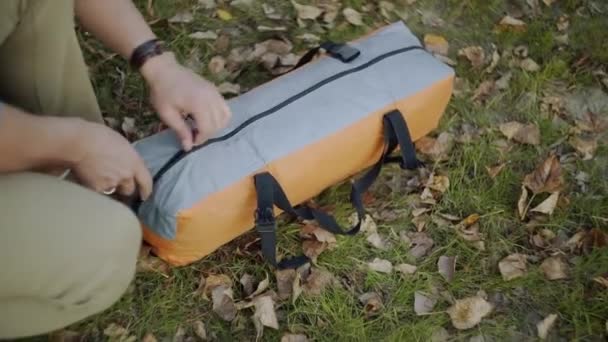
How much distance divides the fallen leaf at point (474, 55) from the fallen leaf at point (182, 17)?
1.01 m

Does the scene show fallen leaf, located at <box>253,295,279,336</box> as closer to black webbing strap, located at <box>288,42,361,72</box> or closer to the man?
the man

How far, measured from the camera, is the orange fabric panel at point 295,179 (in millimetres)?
1760

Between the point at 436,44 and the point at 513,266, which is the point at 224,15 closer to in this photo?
the point at 436,44

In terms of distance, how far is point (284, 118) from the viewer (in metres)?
1.86

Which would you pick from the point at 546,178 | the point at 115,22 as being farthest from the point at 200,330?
the point at 546,178

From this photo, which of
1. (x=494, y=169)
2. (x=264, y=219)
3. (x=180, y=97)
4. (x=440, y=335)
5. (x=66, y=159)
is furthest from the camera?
(x=494, y=169)

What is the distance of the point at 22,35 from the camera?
4.71 feet

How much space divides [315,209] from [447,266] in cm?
43

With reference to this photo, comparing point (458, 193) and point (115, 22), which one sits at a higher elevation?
point (115, 22)

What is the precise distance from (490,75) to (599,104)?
40 cm

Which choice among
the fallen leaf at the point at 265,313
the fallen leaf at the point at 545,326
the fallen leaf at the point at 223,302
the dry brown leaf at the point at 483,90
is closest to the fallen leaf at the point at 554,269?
the fallen leaf at the point at 545,326

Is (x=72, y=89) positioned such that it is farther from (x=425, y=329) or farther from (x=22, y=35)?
(x=425, y=329)

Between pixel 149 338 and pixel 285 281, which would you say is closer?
pixel 149 338

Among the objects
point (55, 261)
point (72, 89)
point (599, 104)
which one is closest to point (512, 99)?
point (599, 104)
